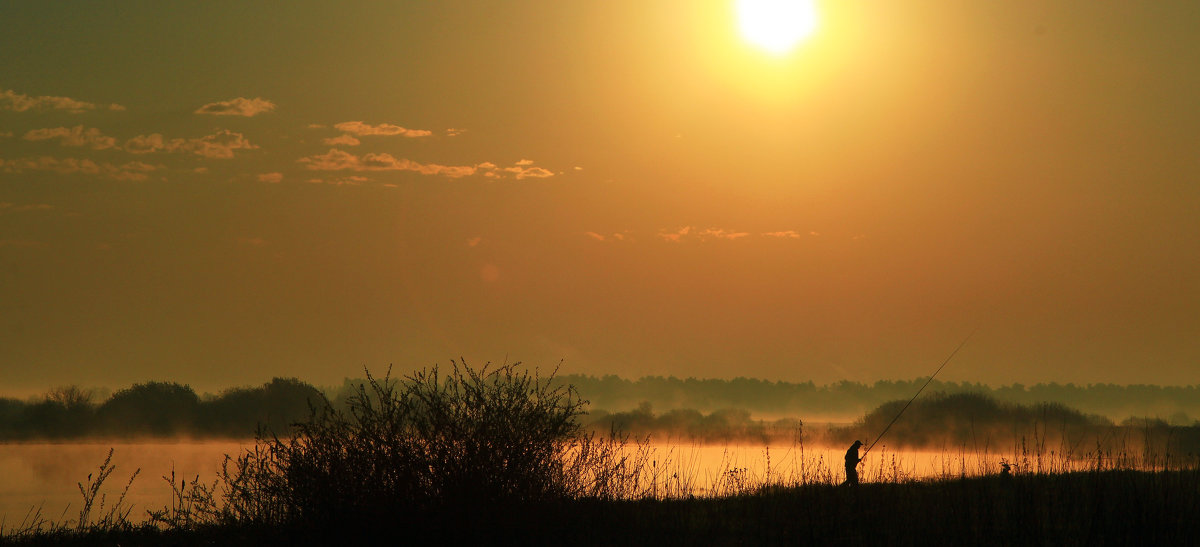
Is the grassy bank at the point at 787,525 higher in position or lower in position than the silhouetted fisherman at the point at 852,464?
lower

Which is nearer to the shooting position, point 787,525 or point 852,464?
point 787,525

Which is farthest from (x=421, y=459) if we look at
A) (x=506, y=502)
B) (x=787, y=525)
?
(x=787, y=525)

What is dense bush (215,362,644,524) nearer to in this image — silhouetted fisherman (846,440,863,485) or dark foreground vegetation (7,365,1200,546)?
dark foreground vegetation (7,365,1200,546)

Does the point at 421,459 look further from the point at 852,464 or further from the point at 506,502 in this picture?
the point at 852,464

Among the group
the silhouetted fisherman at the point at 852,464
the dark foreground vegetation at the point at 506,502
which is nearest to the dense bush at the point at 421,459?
the dark foreground vegetation at the point at 506,502

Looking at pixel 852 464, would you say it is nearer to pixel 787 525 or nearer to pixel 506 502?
pixel 787 525

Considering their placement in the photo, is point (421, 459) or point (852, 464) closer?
point (421, 459)

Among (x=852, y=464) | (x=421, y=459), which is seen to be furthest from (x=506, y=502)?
(x=852, y=464)

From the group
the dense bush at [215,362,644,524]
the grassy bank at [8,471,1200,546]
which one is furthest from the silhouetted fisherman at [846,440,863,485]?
the dense bush at [215,362,644,524]

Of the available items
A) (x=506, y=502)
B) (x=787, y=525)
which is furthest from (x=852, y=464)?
(x=506, y=502)

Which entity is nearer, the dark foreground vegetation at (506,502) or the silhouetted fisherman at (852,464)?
the dark foreground vegetation at (506,502)

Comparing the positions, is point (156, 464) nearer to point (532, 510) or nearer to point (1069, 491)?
point (532, 510)

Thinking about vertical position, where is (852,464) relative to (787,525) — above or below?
above

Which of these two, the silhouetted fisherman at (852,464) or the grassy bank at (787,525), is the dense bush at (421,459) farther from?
the silhouetted fisherman at (852,464)
